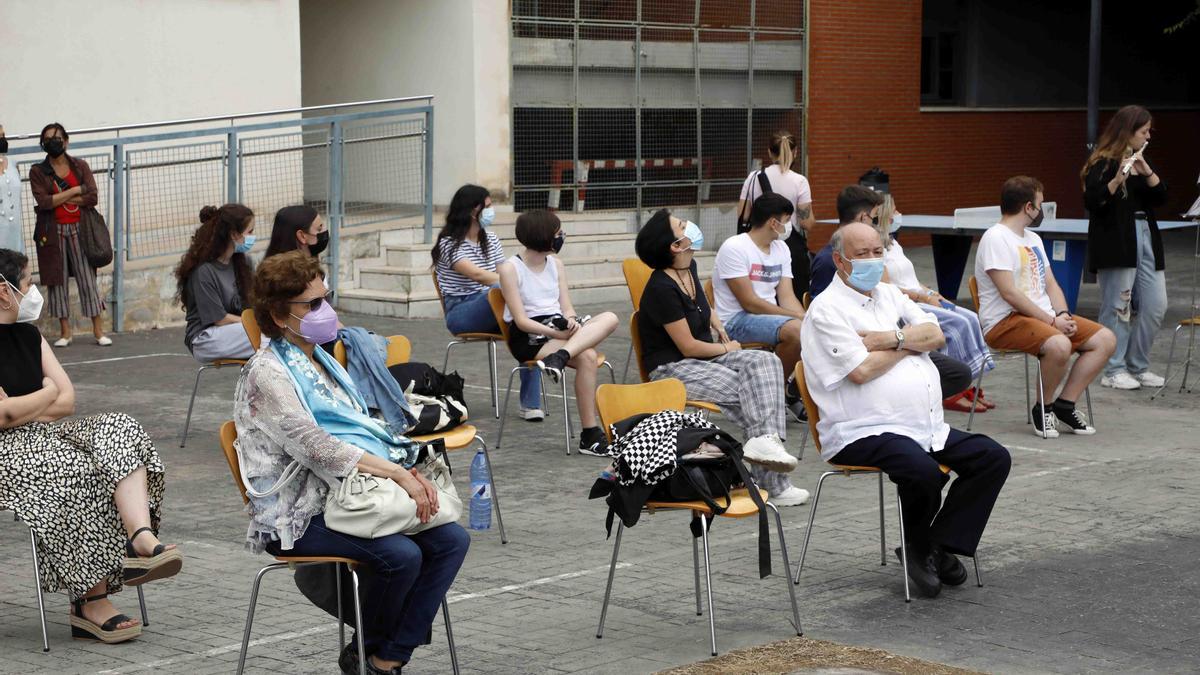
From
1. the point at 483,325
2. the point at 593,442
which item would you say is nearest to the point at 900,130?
the point at 483,325

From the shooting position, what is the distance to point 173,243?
15.2 metres

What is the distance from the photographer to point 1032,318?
32.3ft

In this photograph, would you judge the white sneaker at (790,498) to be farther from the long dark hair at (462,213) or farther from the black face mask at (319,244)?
the long dark hair at (462,213)

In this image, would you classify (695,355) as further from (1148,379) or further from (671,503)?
(1148,379)

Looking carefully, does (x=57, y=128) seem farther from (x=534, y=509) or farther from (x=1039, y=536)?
(x=1039, y=536)

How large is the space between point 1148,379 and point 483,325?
4.76 metres

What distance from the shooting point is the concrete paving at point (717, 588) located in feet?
18.5

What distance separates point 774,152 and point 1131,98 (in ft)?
55.0

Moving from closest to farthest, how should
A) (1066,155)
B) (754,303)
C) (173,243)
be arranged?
1. (754,303)
2. (173,243)
3. (1066,155)

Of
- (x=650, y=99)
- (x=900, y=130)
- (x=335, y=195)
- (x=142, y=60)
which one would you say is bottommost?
(x=335, y=195)

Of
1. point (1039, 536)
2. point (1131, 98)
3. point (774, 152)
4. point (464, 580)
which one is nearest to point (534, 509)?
point (464, 580)

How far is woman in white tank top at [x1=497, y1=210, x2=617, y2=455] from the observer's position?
948cm

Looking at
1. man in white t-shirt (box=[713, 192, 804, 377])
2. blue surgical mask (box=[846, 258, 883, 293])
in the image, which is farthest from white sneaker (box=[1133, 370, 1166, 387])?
blue surgical mask (box=[846, 258, 883, 293])

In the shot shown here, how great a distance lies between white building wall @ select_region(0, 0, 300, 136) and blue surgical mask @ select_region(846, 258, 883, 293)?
1059 cm
